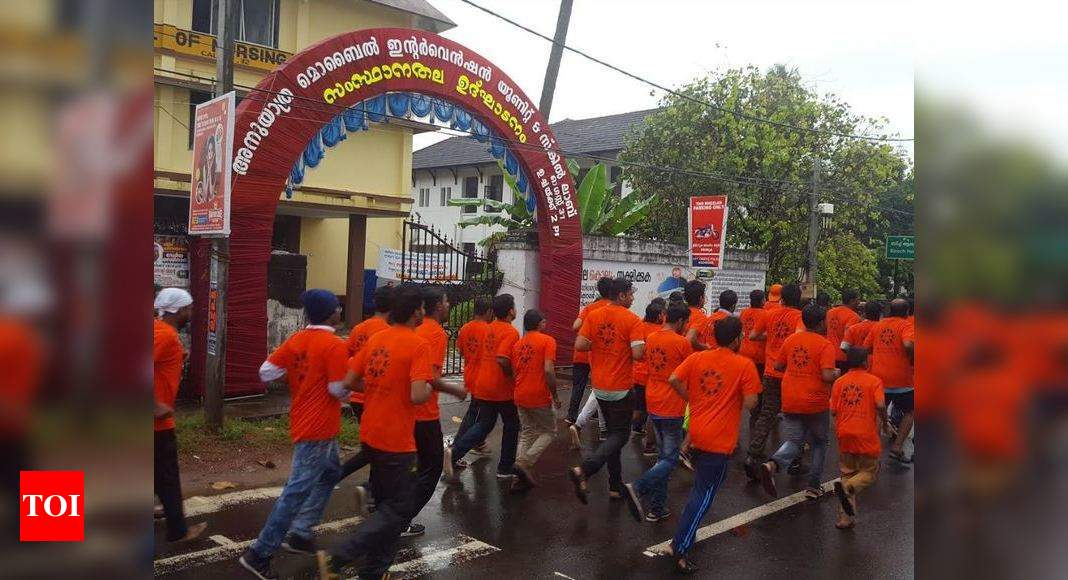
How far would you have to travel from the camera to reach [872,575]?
17.8 ft

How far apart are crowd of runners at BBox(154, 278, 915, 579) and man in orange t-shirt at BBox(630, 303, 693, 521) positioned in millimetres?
11

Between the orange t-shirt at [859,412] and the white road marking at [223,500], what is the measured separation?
14.5ft

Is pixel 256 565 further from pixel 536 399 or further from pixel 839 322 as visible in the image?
pixel 839 322

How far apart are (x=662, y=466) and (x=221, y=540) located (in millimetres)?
3182

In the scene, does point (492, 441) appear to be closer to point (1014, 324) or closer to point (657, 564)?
point (657, 564)

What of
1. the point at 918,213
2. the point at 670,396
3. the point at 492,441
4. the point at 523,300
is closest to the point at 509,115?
the point at 523,300

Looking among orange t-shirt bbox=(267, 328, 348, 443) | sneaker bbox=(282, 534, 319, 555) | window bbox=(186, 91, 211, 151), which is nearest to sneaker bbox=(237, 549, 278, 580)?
sneaker bbox=(282, 534, 319, 555)

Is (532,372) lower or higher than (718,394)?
lower

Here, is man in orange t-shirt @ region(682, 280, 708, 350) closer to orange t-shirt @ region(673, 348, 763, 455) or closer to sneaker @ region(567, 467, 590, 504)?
sneaker @ region(567, 467, 590, 504)

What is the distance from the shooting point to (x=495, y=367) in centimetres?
725

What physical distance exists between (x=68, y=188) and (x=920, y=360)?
1.29 meters

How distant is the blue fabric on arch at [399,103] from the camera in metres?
11.6

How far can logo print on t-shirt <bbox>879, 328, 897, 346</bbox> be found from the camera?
8258 mm

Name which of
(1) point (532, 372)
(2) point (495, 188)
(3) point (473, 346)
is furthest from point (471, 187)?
(1) point (532, 372)
